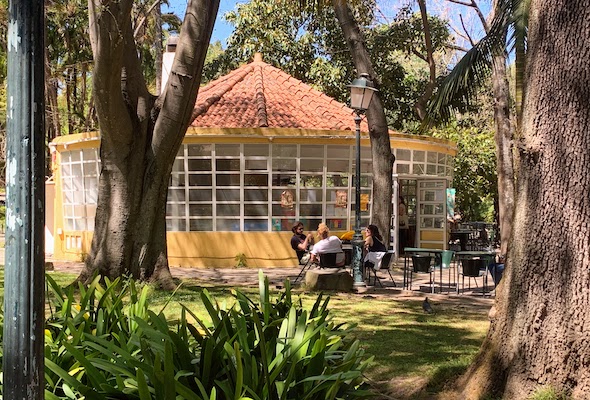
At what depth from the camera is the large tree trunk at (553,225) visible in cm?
459

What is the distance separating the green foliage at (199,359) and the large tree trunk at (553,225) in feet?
3.76

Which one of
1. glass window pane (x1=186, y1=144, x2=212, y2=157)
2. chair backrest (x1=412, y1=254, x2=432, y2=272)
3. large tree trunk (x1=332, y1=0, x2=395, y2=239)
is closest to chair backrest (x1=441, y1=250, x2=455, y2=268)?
chair backrest (x1=412, y1=254, x2=432, y2=272)

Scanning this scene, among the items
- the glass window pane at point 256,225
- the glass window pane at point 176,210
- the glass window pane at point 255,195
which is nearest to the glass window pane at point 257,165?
the glass window pane at point 255,195

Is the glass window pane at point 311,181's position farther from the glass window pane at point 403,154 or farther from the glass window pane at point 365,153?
the glass window pane at point 403,154

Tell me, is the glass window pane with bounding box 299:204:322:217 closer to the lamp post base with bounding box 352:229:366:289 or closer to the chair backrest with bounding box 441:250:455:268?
the lamp post base with bounding box 352:229:366:289

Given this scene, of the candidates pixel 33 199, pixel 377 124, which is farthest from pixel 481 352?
pixel 377 124

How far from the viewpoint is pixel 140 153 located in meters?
10.5

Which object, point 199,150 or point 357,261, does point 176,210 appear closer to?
point 199,150

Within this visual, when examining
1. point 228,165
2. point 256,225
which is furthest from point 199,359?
point 228,165

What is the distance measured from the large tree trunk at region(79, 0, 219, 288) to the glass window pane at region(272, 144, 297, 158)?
6.27 m

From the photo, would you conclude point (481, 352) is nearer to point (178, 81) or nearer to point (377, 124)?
point (178, 81)

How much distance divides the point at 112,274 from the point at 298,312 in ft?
19.6

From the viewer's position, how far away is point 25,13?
2.23 meters

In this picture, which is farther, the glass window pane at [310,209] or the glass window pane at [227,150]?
the glass window pane at [310,209]
